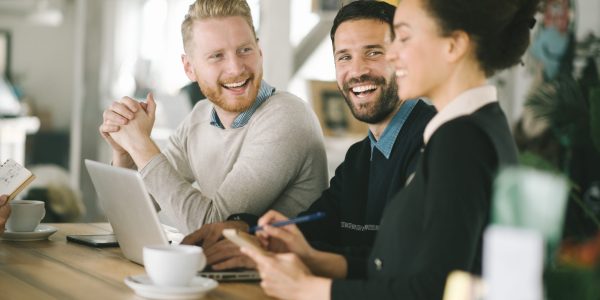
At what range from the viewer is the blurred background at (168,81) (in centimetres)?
340

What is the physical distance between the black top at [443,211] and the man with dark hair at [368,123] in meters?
0.59

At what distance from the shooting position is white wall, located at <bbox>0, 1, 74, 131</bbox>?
879 cm

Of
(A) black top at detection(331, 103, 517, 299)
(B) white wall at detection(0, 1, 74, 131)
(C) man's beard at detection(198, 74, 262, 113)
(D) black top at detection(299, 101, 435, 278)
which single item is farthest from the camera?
(B) white wall at detection(0, 1, 74, 131)

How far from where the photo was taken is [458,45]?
1408 millimetres

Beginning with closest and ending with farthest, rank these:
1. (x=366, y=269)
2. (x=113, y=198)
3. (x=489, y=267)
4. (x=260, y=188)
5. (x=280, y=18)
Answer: (x=489, y=267), (x=366, y=269), (x=113, y=198), (x=260, y=188), (x=280, y=18)

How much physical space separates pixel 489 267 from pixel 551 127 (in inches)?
113

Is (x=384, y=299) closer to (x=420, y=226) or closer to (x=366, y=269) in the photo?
(x=420, y=226)

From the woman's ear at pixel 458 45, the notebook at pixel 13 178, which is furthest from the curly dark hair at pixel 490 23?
the notebook at pixel 13 178

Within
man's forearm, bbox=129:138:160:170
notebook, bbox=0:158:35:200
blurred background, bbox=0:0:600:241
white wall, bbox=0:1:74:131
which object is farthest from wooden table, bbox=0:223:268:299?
white wall, bbox=0:1:74:131

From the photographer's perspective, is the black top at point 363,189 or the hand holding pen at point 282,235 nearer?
the hand holding pen at point 282,235

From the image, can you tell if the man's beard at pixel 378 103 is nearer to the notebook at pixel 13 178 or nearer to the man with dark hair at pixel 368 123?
the man with dark hair at pixel 368 123

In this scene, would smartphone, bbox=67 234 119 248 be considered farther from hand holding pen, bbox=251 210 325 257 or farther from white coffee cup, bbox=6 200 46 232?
hand holding pen, bbox=251 210 325 257

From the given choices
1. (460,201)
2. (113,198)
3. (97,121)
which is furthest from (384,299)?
(97,121)

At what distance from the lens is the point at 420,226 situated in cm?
135
